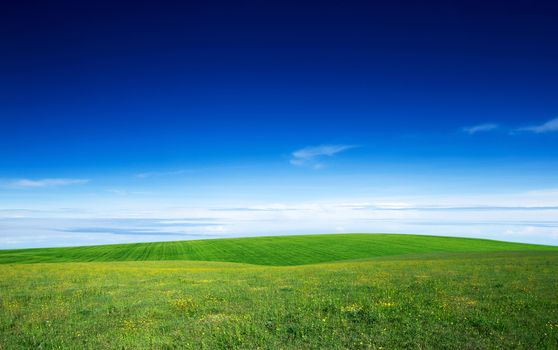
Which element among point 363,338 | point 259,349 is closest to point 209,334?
point 259,349

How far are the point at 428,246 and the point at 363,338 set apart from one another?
81370 millimetres

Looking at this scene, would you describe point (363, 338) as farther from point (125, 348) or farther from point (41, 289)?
point (41, 289)

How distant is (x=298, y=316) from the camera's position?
15.0 m

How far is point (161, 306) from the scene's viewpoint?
18547 mm

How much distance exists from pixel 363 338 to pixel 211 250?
254 ft

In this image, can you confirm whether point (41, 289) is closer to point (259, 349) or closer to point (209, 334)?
point (209, 334)

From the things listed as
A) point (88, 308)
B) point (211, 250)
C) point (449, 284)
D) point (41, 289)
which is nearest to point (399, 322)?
point (449, 284)

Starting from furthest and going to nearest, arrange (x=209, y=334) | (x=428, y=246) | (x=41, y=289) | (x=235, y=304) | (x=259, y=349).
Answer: (x=428, y=246), (x=41, y=289), (x=235, y=304), (x=209, y=334), (x=259, y=349)

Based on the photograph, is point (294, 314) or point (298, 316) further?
point (294, 314)

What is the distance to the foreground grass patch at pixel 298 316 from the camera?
12.5 meters

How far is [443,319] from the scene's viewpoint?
1403 centimetres

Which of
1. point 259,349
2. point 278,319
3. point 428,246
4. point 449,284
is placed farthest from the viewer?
point 428,246

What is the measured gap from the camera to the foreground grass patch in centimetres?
1252

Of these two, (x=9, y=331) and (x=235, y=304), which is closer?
Result: (x=9, y=331)
